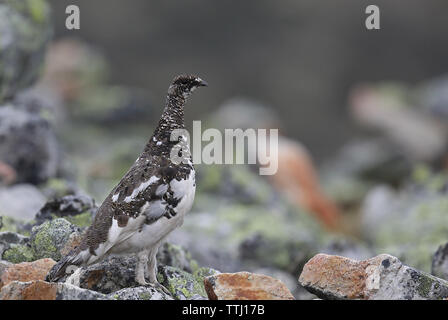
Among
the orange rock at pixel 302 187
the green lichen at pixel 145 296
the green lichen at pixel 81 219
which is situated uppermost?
the orange rock at pixel 302 187

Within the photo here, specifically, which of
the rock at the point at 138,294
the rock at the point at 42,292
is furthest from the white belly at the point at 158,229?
the rock at the point at 42,292

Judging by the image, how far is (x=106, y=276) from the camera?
8.50 meters

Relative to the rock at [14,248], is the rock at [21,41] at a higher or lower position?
higher

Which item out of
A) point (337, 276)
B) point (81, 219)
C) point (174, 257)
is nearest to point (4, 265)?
point (81, 219)

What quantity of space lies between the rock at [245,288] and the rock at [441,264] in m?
3.22

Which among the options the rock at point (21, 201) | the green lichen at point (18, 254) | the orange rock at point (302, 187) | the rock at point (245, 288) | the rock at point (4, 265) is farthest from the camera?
the orange rock at point (302, 187)

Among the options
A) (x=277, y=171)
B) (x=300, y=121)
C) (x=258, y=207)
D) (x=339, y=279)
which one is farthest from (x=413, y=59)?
(x=339, y=279)

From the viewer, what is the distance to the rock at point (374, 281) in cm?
772

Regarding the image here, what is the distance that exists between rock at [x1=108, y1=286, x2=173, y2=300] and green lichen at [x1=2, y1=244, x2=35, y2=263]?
1785mm

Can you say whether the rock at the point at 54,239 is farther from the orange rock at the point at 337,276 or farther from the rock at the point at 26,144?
the rock at the point at 26,144

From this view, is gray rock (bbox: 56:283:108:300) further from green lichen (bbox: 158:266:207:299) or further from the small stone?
the small stone

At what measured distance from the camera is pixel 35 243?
921 cm

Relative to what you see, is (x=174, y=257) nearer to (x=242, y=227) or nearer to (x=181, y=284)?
(x=181, y=284)

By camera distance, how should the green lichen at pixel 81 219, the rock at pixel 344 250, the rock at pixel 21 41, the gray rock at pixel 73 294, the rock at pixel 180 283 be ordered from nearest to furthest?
the gray rock at pixel 73 294 → the rock at pixel 180 283 → the green lichen at pixel 81 219 → the rock at pixel 344 250 → the rock at pixel 21 41
